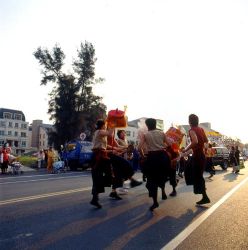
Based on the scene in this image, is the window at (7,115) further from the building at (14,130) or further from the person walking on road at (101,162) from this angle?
the person walking on road at (101,162)

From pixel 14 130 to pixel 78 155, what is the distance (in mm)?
93075

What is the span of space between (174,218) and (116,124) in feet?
9.12

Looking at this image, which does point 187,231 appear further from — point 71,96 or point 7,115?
point 7,115

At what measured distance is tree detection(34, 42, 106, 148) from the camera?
4638cm

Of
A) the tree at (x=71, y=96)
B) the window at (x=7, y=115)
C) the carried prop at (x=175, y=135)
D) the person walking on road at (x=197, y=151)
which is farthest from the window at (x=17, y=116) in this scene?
the person walking on road at (x=197, y=151)

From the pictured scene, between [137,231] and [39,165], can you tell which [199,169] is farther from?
[39,165]

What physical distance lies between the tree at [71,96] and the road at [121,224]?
36.8m

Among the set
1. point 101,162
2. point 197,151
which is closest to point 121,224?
point 101,162

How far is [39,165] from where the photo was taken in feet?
100

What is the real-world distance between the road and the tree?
36.8m

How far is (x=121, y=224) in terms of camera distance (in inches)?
238

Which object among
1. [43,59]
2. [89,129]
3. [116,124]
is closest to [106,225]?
[116,124]

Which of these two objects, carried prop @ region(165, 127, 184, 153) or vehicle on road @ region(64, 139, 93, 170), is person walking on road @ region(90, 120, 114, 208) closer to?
carried prop @ region(165, 127, 184, 153)

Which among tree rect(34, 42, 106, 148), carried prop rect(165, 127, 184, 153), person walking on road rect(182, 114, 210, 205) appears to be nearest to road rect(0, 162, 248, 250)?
person walking on road rect(182, 114, 210, 205)
